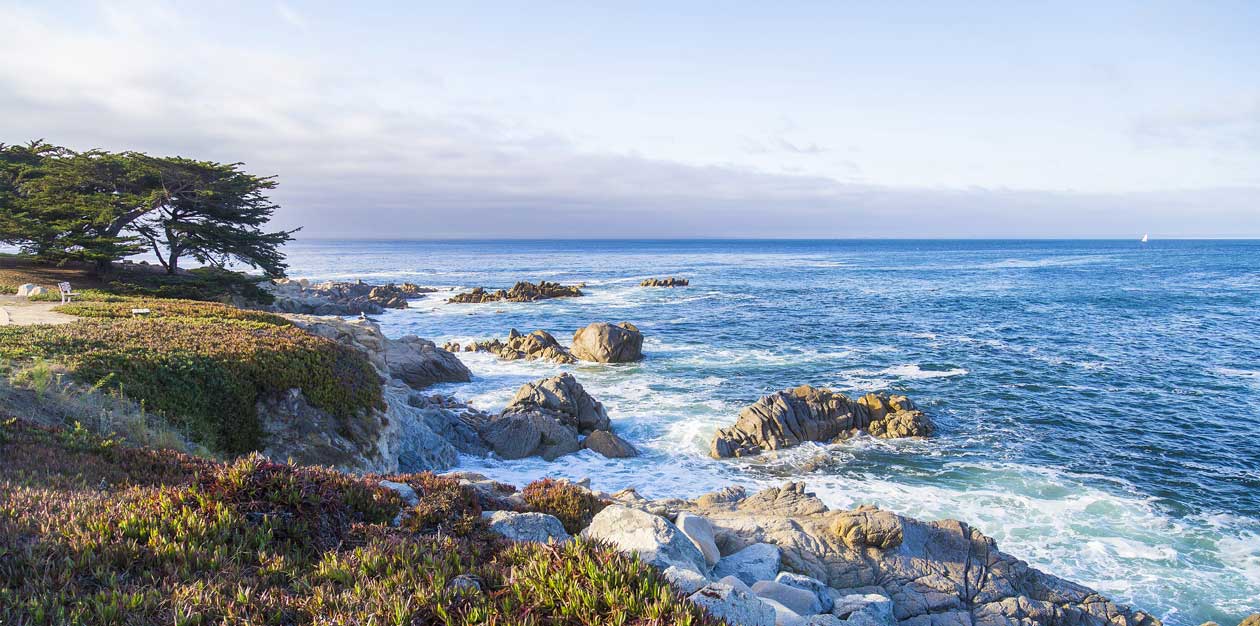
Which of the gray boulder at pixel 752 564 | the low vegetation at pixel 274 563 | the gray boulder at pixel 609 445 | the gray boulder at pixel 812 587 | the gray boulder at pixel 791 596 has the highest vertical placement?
the low vegetation at pixel 274 563

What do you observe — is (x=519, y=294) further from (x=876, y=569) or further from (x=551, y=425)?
(x=876, y=569)

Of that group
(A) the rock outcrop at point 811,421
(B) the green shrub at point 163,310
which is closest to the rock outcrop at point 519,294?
(B) the green shrub at point 163,310

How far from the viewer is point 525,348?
3834cm

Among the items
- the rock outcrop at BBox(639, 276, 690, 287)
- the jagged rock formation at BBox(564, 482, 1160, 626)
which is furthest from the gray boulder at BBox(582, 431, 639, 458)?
the rock outcrop at BBox(639, 276, 690, 287)

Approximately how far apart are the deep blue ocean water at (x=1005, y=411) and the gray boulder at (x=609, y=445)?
1.94 feet

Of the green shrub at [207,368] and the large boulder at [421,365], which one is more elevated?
the green shrub at [207,368]

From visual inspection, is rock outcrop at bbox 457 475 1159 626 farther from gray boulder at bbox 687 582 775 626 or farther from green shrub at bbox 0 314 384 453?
green shrub at bbox 0 314 384 453

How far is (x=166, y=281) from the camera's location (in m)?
32.2

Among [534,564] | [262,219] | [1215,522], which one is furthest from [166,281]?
[1215,522]

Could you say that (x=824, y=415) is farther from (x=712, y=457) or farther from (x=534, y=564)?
(x=534, y=564)

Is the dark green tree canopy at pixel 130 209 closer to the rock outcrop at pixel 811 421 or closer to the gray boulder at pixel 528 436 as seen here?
the gray boulder at pixel 528 436

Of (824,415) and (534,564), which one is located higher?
(534,564)

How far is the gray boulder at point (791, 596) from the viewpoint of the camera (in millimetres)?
7539

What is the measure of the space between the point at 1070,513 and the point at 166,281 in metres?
40.2
